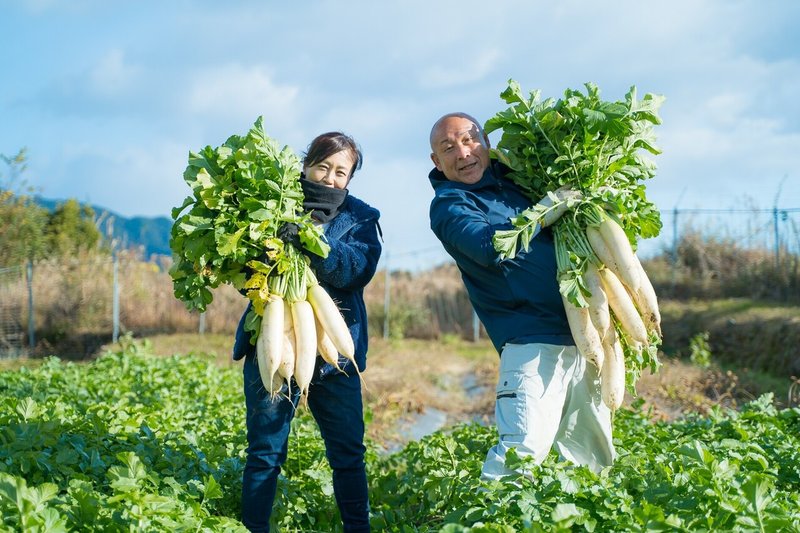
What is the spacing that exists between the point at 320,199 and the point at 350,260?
32 centimetres

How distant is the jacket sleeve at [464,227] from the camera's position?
3.08m

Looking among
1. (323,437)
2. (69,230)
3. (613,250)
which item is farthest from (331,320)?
(69,230)

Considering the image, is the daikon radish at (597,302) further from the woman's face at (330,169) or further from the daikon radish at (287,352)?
the daikon radish at (287,352)

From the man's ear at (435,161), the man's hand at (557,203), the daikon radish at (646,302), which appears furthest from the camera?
the man's ear at (435,161)

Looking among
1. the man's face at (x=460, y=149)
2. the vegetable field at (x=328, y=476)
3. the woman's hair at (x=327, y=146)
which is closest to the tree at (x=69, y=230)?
the vegetable field at (x=328, y=476)

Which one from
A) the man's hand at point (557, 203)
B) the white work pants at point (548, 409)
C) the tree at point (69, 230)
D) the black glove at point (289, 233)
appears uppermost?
Answer: the tree at point (69, 230)

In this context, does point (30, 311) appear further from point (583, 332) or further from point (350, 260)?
point (583, 332)

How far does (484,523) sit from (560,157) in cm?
154

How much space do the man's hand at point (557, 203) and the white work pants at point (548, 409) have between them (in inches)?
20.4

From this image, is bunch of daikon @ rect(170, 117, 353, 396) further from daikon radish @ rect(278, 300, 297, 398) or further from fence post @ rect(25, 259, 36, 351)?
fence post @ rect(25, 259, 36, 351)

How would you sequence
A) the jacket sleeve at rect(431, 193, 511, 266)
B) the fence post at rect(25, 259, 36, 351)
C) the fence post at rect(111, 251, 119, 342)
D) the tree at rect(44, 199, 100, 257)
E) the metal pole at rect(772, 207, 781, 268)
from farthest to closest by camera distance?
the tree at rect(44, 199, 100, 257)
the fence post at rect(25, 259, 36, 351)
the fence post at rect(111, 251, 119, 342)
the metal pole at rect(772, 207, 781, 268)
the jacket sleeve at rect(431, 193, 511, 266)

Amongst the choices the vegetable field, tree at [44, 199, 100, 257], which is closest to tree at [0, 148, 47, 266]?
tree at [44, 199, 100, 257]

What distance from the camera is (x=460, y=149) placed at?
3.41 meters

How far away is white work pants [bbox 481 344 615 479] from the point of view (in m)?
3.12
